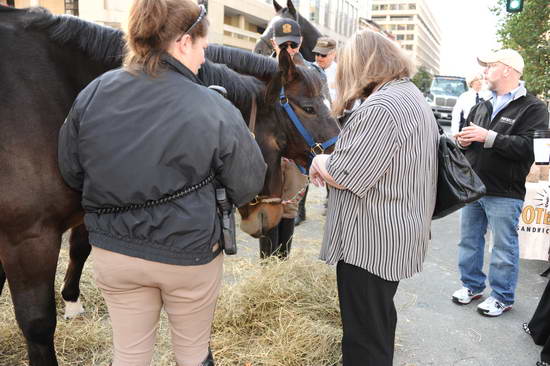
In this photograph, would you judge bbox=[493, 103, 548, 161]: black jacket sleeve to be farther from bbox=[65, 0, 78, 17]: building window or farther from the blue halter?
Answer: bbox=[65, 0, 78, 17]: building window

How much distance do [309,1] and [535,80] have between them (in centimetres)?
3374

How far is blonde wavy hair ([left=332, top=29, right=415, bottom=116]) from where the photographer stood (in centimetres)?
202

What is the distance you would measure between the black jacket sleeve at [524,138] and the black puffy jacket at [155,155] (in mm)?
2532

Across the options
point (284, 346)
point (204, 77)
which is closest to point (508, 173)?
point (284, 346)

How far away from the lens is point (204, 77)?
212 centimetres

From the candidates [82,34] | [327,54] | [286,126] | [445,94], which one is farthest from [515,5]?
[445,94]

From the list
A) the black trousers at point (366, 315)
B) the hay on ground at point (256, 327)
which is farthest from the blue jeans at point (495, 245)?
the black trousers at point (366, 315)

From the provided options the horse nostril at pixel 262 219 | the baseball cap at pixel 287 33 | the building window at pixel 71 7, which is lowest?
the horse nostril at pixel 262 219

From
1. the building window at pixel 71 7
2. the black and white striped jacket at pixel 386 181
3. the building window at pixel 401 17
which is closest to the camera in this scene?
the black and white striped jacket at pixel 386 181

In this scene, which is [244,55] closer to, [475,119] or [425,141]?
[425,141]

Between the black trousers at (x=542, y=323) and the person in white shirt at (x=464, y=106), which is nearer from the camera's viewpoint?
the black trousers at (x=542, y=323)

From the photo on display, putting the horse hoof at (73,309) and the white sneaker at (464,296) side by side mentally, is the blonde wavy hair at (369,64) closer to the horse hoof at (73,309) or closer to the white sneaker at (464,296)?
the white sneaker at (464,296)

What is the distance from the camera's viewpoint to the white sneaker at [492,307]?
11.5 feet

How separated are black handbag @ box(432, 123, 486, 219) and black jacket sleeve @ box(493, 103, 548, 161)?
51.2 inches
